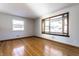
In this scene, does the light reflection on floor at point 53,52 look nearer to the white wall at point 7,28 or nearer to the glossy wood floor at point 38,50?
the glossy wood floor at point 38,50

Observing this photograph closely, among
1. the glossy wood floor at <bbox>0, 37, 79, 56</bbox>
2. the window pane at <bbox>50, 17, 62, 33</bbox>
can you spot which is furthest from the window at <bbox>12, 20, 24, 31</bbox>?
the window pane at <bbox>50, 17, 62, 33</bbox>

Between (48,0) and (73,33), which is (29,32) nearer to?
(73,33)

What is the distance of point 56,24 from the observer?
15.4 feet

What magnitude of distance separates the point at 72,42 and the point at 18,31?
14.6ft

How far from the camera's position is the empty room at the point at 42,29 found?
2.88m

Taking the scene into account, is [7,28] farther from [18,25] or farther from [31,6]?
[31,6]

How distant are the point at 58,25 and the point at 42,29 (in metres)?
1.93

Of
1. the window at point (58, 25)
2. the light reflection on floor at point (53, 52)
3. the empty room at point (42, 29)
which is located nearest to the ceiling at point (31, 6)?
the empty room at point (42, 29)

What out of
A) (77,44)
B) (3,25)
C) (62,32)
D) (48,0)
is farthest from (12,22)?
(48,0)

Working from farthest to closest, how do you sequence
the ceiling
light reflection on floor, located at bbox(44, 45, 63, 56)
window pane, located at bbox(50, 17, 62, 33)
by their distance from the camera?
window pane, located at bbox(50, 17, 62, 33) < the ceiling < light reflection on floor, located at bbox(44, 45, 63, 56)

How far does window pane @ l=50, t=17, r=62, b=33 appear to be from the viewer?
4.38 meters

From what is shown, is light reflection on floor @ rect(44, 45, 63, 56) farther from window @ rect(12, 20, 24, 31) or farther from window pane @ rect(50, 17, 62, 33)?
window @ rect(12, 20, 24, 31)

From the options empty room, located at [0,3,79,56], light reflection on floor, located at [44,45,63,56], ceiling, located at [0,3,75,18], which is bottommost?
light reflection on floor, located at [44,45,63,56]

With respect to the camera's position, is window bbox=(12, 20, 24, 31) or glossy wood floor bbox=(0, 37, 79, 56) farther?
window bbox=(12, 20, 24, 31)
